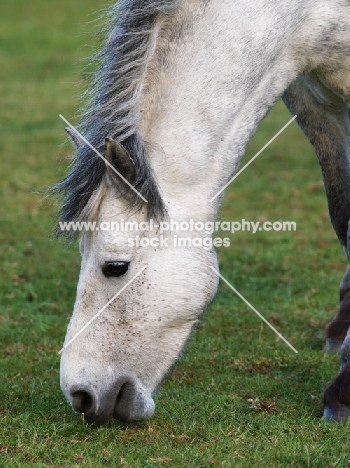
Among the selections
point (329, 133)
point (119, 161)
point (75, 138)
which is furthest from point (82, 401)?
point (329, 133)

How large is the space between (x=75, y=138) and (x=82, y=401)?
1.27m

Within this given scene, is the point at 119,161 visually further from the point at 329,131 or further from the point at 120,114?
the point at 329,131

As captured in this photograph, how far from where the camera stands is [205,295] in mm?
4219

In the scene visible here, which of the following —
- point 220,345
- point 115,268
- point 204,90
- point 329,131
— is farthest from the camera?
point 220,345

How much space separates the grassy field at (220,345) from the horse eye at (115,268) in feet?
1.25

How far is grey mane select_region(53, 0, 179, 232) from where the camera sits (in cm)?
401

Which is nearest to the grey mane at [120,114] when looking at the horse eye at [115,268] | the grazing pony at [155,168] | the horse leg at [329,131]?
the grazing pony at [155,168]

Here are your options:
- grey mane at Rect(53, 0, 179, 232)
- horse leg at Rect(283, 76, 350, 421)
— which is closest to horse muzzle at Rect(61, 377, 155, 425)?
grey mane at Rect(53, 0, 179, 232)

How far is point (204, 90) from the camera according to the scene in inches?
166

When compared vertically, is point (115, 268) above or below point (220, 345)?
above

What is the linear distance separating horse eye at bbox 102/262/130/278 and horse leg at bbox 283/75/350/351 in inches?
72.0

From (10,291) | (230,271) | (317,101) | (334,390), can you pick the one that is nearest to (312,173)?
(230,271)

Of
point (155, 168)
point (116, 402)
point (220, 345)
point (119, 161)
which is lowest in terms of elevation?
point (220, 345)

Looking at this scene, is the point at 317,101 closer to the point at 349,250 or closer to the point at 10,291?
the point at 349,250
